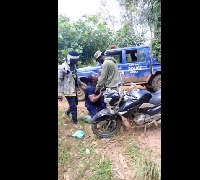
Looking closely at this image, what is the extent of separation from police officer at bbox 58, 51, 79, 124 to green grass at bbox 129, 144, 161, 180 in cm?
67

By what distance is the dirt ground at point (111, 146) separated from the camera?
2281mm

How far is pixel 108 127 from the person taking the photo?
243 cm

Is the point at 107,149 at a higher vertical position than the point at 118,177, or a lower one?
higher

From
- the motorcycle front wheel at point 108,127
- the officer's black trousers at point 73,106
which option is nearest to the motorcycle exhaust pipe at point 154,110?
the motorcycle front wheel at point 108,127

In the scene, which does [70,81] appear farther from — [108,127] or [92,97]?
[108,127]

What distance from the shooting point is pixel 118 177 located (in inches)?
88.4

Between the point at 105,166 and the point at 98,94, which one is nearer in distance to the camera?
the point at 105,166

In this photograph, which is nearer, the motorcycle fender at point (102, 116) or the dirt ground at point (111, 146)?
the dirt ground at point (111, 146)

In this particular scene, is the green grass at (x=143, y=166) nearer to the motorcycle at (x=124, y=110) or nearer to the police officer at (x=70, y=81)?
the motorcycle at (x=124, y=110)

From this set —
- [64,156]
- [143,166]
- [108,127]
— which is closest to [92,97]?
[108,127]
